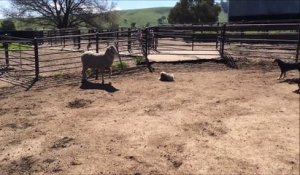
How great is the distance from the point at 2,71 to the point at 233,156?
900cm

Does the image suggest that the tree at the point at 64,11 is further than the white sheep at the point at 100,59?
Yes

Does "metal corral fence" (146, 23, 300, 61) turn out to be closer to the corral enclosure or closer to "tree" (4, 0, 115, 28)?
the corral enclosure

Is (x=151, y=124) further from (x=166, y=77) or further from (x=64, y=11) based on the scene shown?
(x=64, y=11)

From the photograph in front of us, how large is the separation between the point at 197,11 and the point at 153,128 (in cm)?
4291

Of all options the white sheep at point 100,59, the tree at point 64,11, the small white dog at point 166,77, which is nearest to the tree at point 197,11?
the tree at point 64,11

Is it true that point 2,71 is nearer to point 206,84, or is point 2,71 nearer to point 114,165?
point 206,84

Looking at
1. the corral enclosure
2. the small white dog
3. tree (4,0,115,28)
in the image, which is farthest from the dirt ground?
tree (4,0,115,28)

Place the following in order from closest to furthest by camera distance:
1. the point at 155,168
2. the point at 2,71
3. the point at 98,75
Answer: the point at 155,168 → the point at 98,75 → the point at 2,71

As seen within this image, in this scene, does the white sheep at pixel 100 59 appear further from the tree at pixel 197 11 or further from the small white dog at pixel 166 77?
the tree at pixel 197 11

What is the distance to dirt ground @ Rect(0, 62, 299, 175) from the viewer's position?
4.86 m

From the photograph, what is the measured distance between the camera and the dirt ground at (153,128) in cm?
486

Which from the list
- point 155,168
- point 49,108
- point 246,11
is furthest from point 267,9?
point 155,168

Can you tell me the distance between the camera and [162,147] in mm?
5418

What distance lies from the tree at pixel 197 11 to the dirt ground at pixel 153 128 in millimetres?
38630
